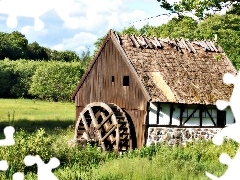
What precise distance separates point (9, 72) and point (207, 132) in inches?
1612

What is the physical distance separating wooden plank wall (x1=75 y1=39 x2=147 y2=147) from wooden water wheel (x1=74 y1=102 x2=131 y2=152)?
1.62ft

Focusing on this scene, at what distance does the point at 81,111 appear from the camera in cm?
2469

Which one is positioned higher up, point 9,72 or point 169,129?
point 9,72

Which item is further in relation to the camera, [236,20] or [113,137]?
[113,137]

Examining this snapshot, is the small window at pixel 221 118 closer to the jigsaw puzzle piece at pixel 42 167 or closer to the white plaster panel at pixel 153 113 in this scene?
the white plaster panel at pixel 153 113

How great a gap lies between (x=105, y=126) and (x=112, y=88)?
2164 millimetres

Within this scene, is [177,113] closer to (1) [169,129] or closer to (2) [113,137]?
(1) [169,129]

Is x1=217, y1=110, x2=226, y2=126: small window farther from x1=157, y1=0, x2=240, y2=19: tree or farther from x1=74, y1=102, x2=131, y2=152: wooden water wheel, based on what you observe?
x1=157, y1=0, x2=240, y2=19: tree

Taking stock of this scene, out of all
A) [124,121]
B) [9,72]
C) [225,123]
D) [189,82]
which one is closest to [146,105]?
[124,121]

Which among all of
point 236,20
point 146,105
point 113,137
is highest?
point 236,20

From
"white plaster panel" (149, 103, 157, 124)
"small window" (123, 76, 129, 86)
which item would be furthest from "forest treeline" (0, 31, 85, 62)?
"white plaster panel" (149, 103, 157, 124)

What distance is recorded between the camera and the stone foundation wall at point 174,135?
20.4 m

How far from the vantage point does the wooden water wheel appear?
21.0 m

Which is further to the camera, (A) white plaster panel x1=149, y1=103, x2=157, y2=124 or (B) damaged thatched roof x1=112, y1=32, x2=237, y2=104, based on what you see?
(B) damaged thatched roof x1=112, y1=32, x2=237, y2=104
